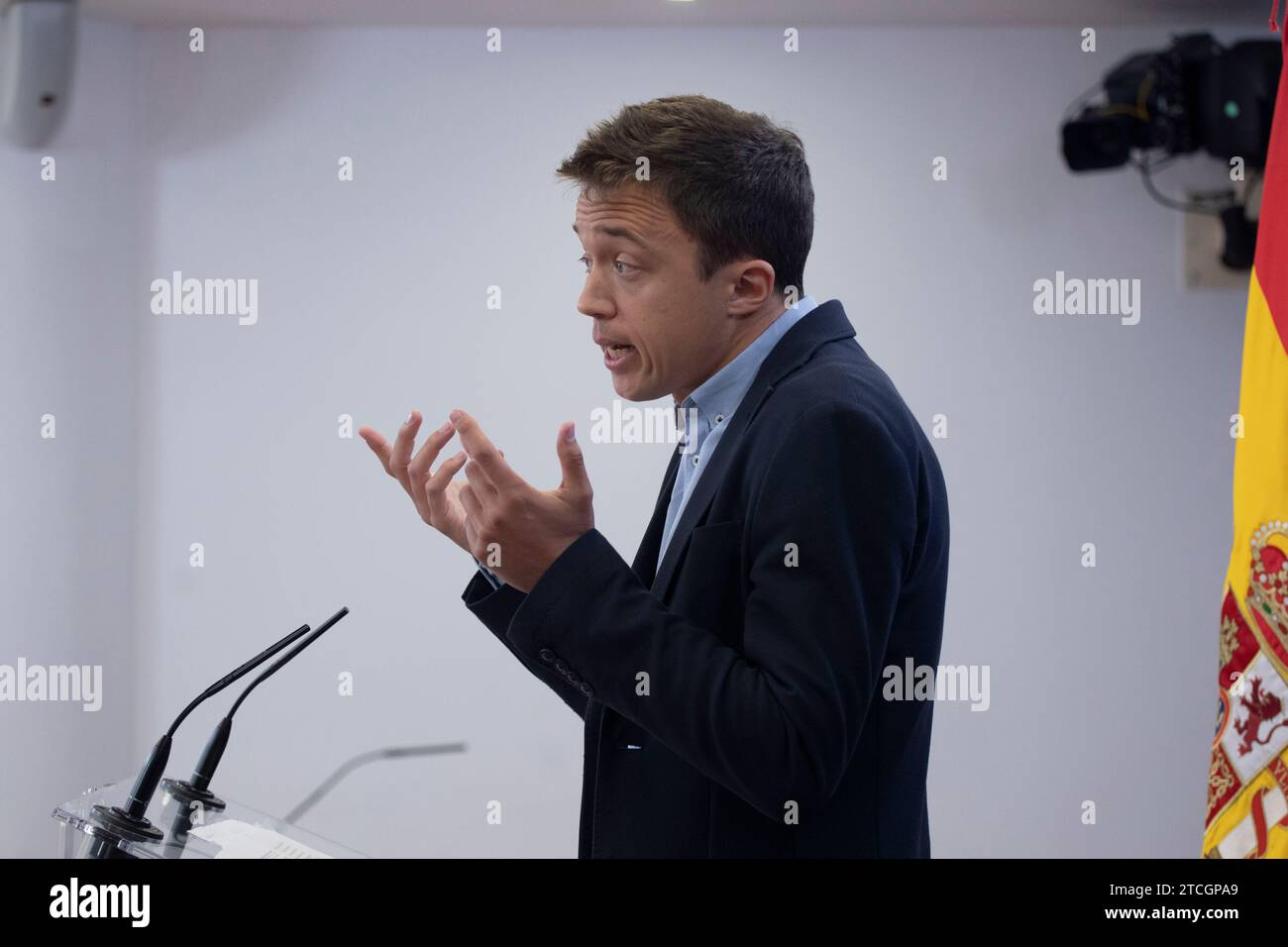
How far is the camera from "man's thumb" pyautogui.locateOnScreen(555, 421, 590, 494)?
0.88 metres

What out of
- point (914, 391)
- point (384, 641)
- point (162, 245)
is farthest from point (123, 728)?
point (914, 391)

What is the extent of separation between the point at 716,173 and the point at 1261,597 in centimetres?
70

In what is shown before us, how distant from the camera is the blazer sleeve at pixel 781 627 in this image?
86 centimetres

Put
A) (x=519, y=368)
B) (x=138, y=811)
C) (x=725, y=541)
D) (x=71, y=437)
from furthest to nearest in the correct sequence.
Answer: (x=519, y=368), (x=71, y=437), (x=725, y=541), (x=138, y=811)

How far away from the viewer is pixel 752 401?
1041 millimetres

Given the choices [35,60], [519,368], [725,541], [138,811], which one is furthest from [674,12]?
[138,811]

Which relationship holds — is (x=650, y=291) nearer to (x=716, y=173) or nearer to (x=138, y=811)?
(x=716, y=173)

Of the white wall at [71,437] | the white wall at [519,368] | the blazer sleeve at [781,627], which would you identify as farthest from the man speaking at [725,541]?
the white wall at [71,437]

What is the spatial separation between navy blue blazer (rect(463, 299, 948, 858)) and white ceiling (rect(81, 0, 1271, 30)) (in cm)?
242

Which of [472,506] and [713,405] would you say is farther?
[713,405]

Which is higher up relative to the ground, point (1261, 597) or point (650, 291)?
point (650, 291)

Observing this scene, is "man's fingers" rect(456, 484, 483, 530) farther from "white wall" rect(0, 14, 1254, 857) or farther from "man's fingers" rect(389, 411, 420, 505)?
"white wall" rect(0, 14, 1254, 857)

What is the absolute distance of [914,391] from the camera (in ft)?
10.9
